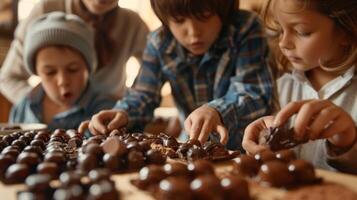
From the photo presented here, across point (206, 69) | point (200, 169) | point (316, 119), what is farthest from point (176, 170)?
point (206, 69)

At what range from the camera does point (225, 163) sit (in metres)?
0.61

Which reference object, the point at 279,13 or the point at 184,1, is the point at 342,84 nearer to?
the point at 279,13

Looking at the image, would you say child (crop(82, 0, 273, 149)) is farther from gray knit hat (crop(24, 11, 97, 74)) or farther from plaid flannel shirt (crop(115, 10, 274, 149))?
gray knit hat (crop(24, 11, 97, 74))

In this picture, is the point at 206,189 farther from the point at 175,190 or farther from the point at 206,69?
the point at 206,69

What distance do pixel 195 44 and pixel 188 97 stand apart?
21 cm

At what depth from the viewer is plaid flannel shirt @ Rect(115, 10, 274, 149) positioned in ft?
3.27

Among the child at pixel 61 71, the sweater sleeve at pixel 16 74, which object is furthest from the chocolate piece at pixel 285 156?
the sweater sleeve at pixel 16 74

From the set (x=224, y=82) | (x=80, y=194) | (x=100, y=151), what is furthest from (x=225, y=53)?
(x=80, y=194)

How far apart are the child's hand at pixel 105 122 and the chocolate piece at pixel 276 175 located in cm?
46

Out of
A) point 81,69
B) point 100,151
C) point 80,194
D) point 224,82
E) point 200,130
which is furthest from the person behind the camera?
point 81,69

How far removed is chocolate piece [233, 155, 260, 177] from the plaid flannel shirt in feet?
1.35

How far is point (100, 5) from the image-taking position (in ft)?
4.82

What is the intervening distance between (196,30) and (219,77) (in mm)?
171

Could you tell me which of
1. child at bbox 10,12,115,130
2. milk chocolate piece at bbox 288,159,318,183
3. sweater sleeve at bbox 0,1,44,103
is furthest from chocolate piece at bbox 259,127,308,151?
sweater sleeve at bbox 0,1,44,103
